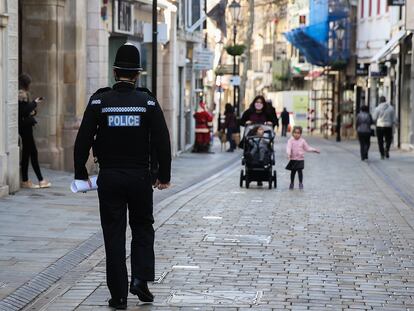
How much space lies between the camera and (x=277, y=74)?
8350 cm

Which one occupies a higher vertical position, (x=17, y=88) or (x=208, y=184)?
(x=17, y=88)

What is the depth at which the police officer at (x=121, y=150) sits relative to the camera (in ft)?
26.9

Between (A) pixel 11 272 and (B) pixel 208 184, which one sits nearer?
(A) pixel 11 272

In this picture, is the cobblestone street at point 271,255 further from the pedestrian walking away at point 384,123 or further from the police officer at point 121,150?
the pedestrian walking away at point 384,123

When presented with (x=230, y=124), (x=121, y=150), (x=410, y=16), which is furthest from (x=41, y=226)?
(x=230, y=124)

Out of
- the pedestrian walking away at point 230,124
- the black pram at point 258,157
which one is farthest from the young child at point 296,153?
the pedestrian walking away at point 230,124

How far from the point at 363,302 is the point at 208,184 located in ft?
42.8

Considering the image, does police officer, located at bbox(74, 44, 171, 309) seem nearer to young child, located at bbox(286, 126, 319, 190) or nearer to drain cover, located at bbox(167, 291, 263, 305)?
drain cover, located at bbox(167, 291, 263, 305)

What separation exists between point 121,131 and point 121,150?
138 millimetres

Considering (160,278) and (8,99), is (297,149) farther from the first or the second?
(160,278)

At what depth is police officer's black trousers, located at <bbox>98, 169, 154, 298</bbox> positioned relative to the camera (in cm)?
822

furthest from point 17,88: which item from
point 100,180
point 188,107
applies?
point 188,107

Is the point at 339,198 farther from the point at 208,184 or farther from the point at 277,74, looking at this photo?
the point at 277,74

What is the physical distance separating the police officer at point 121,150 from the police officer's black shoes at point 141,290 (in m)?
0.15
